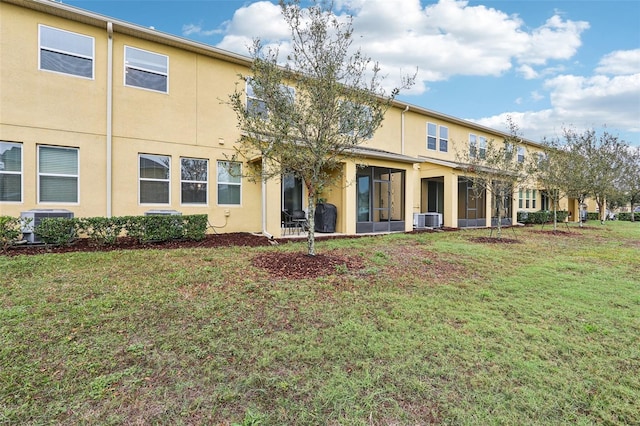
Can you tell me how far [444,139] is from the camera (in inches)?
786

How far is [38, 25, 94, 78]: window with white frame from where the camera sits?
8.73 meters

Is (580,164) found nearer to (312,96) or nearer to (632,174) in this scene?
(632,174)

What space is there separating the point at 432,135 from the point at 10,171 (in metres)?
19.2

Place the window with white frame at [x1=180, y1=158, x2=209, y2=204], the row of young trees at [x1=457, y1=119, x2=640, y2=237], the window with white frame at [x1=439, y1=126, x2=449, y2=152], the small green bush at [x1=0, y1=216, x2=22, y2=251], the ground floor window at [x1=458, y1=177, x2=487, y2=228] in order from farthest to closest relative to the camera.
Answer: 1. the window with white frame at [x1=439, y1=126, x2=449, y2=152]
2. the ground floor window at [x1=458, y1=177, x2=487, y2=228]
3. the row of young trees at [x1=457, y1=119, x2=640, y2=237]
4. the window with white frame at [x1=180, y1=158, x2=209, y2=204]
5. the small green bush at [x1=0, y1=216, x2=22, y2=251]

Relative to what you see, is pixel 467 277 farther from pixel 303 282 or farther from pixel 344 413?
pixel 344 413

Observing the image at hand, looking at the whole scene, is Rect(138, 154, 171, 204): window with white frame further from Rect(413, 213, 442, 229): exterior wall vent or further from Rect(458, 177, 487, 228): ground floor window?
Rect(458, 177, 487, 228): ground floor window

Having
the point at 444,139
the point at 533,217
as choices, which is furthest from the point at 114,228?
the point at 533,217

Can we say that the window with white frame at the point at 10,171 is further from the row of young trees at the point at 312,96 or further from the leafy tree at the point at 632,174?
the leafy tree at the point at 632,174

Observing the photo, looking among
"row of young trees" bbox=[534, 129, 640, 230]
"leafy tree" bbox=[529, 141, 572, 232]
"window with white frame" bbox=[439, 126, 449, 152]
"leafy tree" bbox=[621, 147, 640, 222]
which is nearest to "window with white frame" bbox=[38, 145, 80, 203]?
"row of young trees" bbox=[534, 129, 640, 230]

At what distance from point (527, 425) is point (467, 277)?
445 cm

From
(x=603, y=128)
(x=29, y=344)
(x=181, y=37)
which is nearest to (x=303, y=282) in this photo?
(x=29, y=344)

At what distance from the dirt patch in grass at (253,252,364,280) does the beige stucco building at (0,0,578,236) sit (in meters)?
2.33

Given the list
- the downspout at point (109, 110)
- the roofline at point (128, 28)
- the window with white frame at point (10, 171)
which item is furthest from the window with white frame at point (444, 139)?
the window with white frame at point (10, 171)

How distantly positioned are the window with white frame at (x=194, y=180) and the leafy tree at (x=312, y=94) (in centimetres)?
542
